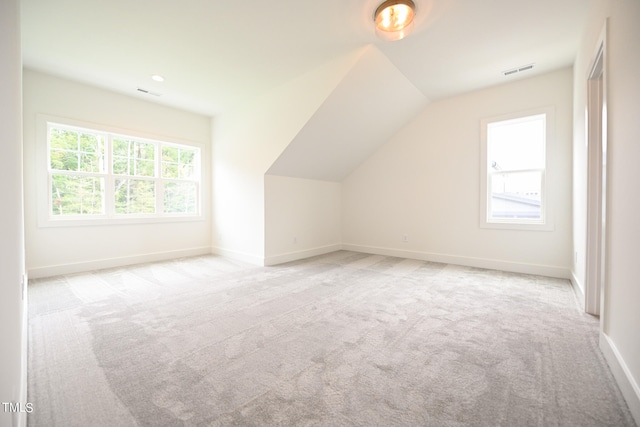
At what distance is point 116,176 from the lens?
14.4ft

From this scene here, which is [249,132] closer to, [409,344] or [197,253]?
[197,253]

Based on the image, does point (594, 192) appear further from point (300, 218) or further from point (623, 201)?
point (300, 218)

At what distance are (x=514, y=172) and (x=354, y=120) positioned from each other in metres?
2.55

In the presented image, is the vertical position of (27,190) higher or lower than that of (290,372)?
higher

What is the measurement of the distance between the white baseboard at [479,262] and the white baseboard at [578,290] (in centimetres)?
21

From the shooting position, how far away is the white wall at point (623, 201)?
1.36 meters

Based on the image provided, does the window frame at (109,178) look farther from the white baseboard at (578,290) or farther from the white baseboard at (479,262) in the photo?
the white baseboard at (578,290)

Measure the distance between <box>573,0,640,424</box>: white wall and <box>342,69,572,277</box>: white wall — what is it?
→ 2.14m

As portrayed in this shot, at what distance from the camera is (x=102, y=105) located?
13.8ft

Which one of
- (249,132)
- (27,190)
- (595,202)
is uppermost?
(249,132)

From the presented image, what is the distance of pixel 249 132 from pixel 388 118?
243 centimetres

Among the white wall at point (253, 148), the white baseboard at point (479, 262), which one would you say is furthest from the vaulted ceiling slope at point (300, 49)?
the white baseboard at point (479, 262)

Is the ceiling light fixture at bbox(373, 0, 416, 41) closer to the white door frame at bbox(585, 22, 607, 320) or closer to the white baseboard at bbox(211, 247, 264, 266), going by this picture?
the white door frame at bbox(585, 22, 607, 320)

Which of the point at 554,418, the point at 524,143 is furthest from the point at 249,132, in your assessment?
the point at 554,418
